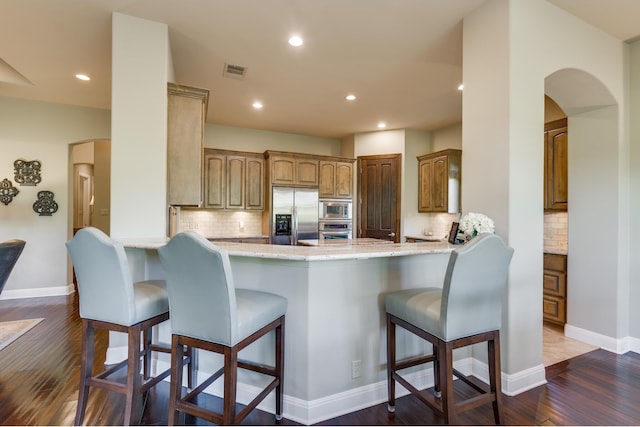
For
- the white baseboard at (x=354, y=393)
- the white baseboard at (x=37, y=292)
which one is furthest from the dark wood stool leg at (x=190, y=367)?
the white baseboard at (x=37, y=292)

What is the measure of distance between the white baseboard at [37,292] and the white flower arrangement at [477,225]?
559 cm

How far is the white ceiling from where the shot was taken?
8.28 feet

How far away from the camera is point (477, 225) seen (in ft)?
7.38

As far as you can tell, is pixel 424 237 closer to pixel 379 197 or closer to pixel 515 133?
pixel 379 197

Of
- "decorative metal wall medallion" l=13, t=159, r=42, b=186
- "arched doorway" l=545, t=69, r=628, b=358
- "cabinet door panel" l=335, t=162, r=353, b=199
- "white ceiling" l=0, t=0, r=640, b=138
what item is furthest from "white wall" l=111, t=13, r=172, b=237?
"cabinet door panel" l=335, t=162, r=353, b=199

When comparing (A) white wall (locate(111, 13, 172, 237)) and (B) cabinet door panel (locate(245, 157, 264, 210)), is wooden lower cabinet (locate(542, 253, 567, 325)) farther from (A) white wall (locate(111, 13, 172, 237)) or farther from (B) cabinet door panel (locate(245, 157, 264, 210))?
(B) cabinet door panel (locate(245, 157, 264, 210))

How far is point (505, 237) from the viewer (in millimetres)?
2283

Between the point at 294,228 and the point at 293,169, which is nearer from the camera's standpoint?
the point at 294,228

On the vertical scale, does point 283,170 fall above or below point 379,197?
above

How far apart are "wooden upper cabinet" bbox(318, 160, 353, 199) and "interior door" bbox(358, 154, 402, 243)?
0.79 ft

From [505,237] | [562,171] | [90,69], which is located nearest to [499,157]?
[505,237]

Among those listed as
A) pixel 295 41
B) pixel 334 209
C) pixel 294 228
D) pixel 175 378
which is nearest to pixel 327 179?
pixel 334 209

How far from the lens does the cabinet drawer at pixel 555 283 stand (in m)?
3.41

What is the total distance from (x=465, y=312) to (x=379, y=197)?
15.2 feet
